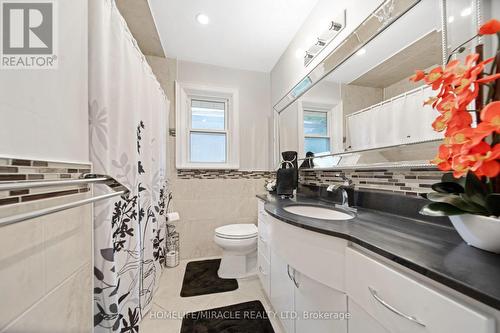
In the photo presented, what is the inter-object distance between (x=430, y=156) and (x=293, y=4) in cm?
150

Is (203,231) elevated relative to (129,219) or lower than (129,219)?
lower

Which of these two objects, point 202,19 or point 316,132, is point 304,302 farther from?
point 202,19

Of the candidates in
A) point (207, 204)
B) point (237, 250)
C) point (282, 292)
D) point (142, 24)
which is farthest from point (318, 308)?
point (142, 24)

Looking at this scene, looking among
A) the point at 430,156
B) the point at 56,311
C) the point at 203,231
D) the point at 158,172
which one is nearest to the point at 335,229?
the point at 430,156

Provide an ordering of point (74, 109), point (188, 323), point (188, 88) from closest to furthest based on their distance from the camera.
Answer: point (74, 109) → point (188, 323) → point (188, 88)

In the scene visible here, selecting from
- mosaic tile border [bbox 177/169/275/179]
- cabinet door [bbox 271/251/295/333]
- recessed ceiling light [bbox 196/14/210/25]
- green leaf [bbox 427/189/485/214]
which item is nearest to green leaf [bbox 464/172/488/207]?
green leaf [bbox 427/189/485/214]

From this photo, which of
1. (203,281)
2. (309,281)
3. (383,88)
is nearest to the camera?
(309,281)

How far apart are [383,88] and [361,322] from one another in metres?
1.09

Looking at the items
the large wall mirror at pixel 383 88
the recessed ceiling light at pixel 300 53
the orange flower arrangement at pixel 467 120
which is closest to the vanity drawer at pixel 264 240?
the large wall mirror at pixel 383 88

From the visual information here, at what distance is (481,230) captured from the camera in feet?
1.63

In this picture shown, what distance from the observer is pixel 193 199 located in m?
2.19

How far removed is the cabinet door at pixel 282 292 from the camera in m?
1.04

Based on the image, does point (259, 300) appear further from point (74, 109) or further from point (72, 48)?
point (72, 48)

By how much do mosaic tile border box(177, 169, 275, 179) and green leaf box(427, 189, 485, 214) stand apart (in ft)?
6.05
